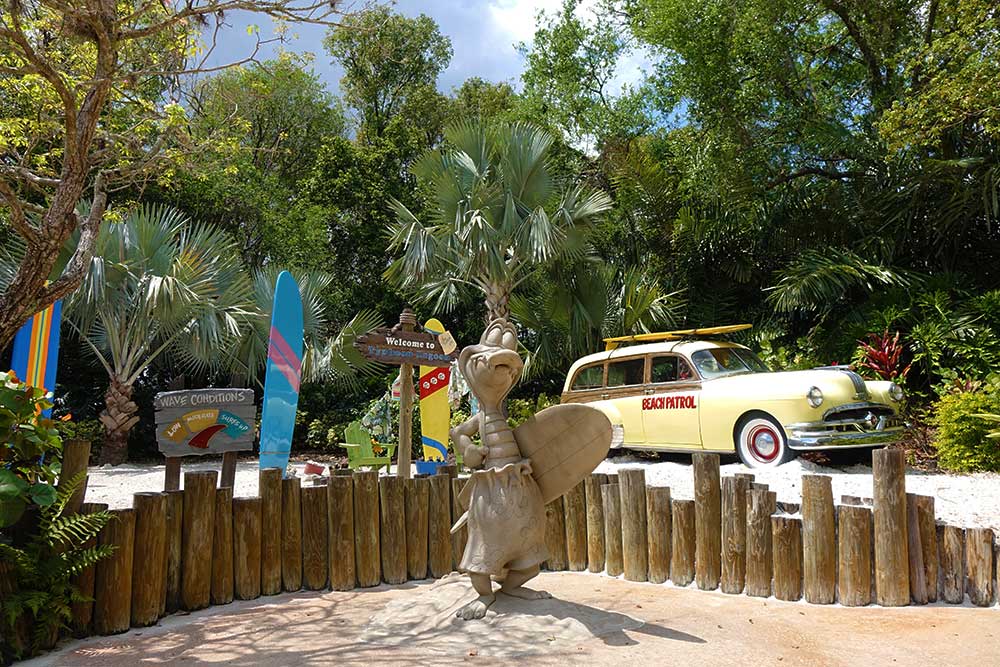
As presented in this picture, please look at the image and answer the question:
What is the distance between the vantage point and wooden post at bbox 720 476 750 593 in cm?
507

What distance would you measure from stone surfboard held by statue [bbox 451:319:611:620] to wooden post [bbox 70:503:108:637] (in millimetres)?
2203

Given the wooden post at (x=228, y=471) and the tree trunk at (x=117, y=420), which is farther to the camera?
the tree trunk at (x=117, y=420)

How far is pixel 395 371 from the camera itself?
1589 centimetres

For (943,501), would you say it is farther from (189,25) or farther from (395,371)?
(395,371)

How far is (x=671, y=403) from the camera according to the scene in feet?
29.1

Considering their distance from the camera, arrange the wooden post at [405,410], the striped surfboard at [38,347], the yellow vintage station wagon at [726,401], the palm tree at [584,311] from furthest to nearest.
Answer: the palm tree at [584,311] → the striped surfboard at [38,347] → the yellow vintage station wagon at [726,401] → the wooden post at [405,410]

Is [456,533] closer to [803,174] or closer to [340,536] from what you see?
[340,536]

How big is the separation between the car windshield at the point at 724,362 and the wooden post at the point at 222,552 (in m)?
5.63

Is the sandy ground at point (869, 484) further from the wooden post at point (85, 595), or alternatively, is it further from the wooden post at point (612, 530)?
the wooden post at point (85, 595)

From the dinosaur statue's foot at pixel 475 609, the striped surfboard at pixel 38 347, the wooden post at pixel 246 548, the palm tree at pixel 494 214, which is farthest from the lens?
the palm tree at pixel 494 214

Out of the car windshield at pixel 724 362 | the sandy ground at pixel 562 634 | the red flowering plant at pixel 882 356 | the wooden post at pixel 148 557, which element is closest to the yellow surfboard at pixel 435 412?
the car windshield at pixel 724 362

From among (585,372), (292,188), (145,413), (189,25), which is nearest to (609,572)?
(585,372)

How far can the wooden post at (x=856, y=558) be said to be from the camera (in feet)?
15.6

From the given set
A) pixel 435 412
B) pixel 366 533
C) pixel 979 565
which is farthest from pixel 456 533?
pixel 435 412
